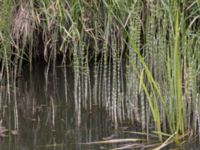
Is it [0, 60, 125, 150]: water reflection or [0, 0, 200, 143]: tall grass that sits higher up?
[0, 0, 200, 143]: tall grass

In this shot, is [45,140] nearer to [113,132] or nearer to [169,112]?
[113,132]

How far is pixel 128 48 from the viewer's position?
2953 mm

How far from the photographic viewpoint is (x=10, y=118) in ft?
9.30

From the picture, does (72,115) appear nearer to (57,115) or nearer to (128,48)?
(57,115)

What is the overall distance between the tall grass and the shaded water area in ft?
0.06

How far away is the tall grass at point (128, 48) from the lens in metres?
2.45

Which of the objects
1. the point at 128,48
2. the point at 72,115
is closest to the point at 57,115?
the point at 72,115

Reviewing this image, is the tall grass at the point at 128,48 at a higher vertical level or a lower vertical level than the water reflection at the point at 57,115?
higher

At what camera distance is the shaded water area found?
2537 mm

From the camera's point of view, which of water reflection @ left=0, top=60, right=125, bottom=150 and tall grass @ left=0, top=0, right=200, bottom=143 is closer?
tall grass @ left=0, top=0, right=200, bottom=143

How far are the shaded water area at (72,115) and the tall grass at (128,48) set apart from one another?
0.7 inches

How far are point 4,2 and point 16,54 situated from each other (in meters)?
0.36

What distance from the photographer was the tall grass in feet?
8.03

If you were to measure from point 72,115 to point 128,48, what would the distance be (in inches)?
20.3
